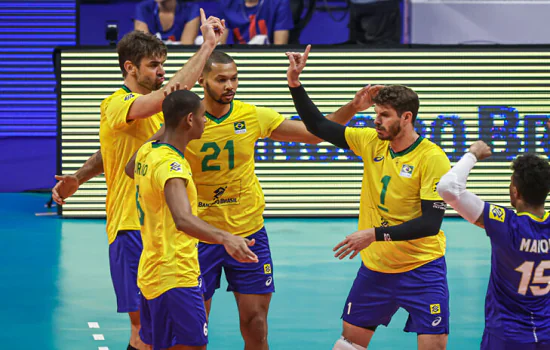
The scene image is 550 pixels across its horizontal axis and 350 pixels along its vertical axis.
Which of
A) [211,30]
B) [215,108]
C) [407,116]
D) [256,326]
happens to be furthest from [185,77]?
[256,326]

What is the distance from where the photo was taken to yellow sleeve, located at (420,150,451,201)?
17.4 feet

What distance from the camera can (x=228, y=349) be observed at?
6.94m

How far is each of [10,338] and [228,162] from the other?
2682 mm

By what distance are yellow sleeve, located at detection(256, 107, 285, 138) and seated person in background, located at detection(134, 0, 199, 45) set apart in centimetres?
757

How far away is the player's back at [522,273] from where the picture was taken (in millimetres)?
4449

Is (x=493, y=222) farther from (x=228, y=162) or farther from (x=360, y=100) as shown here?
(x=228, y=162)

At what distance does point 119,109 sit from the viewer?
18.2ft

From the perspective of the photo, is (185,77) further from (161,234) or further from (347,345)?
(347,345)

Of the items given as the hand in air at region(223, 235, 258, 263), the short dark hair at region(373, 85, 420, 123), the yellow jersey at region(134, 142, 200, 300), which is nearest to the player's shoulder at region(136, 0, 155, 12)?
the short dark hair at region(373, 85, 420, 123)

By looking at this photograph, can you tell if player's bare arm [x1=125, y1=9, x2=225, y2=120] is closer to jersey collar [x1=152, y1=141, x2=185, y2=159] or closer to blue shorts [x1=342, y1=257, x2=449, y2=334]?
jersey collar [x1=152, y1=141, x2=185, y2=159]

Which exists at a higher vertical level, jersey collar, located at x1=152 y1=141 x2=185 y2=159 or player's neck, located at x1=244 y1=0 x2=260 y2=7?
player's neck, located at x1=244 y1=0 x2=260 y2=7

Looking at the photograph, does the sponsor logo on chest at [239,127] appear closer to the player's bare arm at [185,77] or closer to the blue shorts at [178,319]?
the player's bare arm at [185,77]

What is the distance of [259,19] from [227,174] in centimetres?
791

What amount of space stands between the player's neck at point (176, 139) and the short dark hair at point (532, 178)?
179 centimetres
